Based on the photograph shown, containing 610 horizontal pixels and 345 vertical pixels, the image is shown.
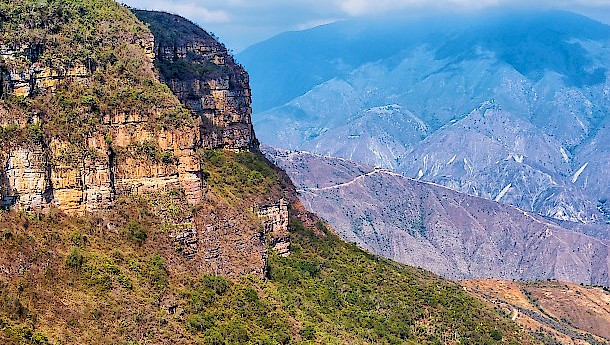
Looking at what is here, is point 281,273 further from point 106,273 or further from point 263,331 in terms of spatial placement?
point 106,273

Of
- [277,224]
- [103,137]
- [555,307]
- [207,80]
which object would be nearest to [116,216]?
[103,137]

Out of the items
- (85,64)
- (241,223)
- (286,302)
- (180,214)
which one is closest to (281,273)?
(286,302)

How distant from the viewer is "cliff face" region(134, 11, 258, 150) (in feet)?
196

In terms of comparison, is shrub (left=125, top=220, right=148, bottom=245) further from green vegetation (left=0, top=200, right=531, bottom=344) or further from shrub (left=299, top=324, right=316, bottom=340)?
shrub (left=299, top=324, right=316, bottom=340)

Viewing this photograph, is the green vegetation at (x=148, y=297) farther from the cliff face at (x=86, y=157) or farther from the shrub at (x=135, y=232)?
the cliff face at (x=86, y=157)

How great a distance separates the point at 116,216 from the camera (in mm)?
37344

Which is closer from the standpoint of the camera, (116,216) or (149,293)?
(149,293)

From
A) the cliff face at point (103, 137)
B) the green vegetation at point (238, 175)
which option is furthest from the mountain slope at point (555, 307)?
the cliff face at point (103, 137)

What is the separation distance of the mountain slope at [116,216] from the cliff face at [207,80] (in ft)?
28.2

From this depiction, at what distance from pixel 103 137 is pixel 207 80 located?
2486 centimetres

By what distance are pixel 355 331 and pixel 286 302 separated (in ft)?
25.7

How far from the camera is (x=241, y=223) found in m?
44.8

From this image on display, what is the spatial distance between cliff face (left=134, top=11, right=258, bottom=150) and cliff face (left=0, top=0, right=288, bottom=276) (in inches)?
434

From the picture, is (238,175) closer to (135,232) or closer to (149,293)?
Answer: (135,232)
